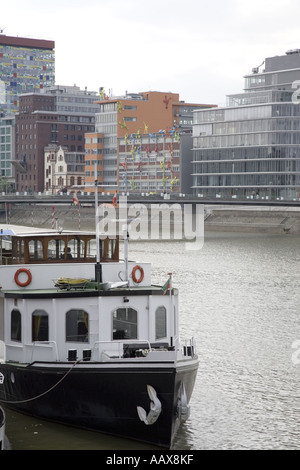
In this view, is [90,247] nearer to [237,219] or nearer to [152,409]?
[152,409]

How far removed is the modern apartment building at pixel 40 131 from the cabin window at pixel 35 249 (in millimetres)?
150746

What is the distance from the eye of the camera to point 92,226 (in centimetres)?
11606

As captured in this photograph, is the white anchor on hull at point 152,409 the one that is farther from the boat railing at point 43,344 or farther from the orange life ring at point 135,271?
the orange life ring at point 135,271

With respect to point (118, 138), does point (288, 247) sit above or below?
below

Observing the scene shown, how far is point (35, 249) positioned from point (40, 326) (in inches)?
97.4

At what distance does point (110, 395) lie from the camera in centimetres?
1689

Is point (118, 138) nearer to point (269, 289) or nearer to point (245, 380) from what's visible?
point (269, 289)

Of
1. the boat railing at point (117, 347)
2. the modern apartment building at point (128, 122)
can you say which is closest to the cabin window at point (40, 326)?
the boat railing at point (117, 347)

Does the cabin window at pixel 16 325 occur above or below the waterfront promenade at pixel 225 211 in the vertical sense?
above

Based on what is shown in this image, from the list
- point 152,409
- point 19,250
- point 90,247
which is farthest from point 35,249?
point 152,409

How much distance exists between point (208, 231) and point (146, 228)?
973cm

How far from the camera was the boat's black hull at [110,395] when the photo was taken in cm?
1644

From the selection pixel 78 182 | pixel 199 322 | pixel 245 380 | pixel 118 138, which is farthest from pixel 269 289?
pixel 78 182

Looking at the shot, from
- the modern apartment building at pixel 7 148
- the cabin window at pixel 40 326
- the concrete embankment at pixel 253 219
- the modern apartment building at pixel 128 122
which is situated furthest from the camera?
the modern apartment building at pixel 7 148
